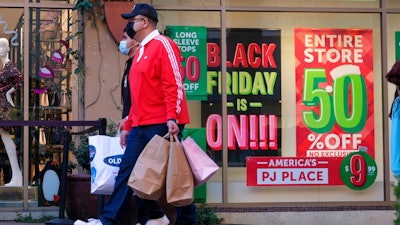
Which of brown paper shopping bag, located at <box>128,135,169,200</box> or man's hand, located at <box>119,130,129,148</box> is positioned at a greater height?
man's hand, located at <box>119,130,129,148</box>

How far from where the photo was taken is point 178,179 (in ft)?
19.6

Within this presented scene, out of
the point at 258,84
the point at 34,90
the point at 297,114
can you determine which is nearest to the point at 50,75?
the point at 34,90

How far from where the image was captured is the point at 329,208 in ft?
30.5

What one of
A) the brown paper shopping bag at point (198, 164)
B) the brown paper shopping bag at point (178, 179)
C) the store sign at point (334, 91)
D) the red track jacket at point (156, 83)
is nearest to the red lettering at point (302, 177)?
the store sign at point (334, 91)

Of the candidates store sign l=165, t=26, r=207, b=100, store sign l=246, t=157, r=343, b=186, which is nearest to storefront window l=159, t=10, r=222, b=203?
store sign l=165, t=26, r=207, b=100

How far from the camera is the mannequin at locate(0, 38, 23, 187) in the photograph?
29.1ft

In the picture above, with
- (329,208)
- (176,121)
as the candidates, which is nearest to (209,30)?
(329,208)

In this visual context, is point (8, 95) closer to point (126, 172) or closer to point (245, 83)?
point (245, 83)

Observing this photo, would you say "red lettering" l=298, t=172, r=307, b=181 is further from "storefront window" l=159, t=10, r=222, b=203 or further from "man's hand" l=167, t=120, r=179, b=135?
"man's hand" l=167, t=120, r=179, b=135

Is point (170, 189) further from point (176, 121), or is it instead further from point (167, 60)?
point (167, 60)

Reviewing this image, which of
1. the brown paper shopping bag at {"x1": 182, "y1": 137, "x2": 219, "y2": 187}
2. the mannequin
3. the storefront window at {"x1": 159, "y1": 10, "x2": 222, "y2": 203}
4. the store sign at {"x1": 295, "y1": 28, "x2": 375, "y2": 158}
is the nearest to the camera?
the brown paper shopping bag at {"x1": 182, "y1": 137, "x2": 219, "y2": 187}

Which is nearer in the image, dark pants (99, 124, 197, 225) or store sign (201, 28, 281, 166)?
dark pants (99, 124, 197, 225)

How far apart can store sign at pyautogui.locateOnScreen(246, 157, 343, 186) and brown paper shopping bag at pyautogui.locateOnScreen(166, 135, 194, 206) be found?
328 cm

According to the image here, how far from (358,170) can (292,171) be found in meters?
0.82
